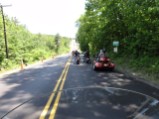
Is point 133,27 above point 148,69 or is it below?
above

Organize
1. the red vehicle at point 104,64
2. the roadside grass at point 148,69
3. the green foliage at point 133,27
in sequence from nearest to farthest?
the green foliage at point 133,27 < the roadside grass at point 148,69 < the red vehicle at point 104,64

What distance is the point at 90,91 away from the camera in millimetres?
3201

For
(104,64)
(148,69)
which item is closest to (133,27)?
(148,69)

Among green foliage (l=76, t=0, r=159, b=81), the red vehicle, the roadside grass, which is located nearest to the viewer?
green foliage (l=76, t=0, r=159, b=81)

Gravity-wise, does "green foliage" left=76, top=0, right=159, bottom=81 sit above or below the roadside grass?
above

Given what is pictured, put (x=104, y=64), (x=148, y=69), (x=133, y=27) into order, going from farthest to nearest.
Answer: (x=104, y=64) < (x=133, y=27) < (x=148, y=69)

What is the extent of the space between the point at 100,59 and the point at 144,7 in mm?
→ 8812

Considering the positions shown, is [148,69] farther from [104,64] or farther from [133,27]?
[104,64]

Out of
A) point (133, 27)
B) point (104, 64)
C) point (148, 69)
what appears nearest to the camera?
point (148, 69)

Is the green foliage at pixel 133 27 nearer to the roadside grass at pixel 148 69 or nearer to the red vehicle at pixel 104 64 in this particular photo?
the roadside grass at pixel 148 69

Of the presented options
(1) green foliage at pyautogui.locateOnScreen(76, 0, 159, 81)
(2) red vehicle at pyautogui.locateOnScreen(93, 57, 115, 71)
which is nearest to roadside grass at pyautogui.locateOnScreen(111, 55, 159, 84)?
(1) green foliage at pyautogui.locateOnScreen(76, 0, 159, 81)

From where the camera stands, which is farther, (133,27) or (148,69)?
(133,27)

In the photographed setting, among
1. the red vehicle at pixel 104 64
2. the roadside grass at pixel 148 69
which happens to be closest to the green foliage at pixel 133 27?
the roadside grass at pixel 148 69

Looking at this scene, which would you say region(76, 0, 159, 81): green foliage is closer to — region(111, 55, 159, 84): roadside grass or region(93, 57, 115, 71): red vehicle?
region(111, 55, 159, 84): roadside grass
